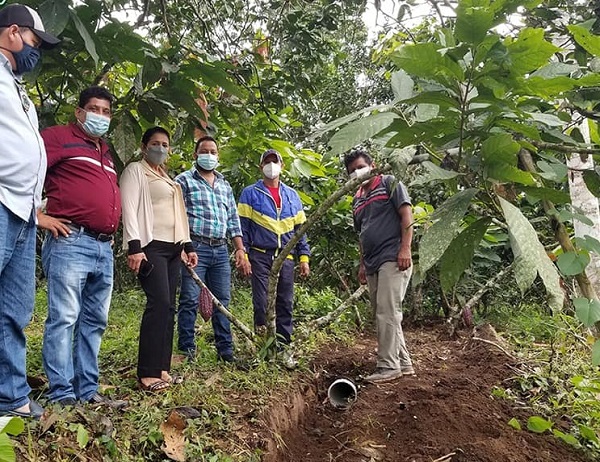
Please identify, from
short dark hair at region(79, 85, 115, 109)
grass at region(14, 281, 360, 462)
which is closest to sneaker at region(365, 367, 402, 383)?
grass at region(14, 281, 360, 462)

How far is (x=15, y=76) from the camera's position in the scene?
2.46 meters

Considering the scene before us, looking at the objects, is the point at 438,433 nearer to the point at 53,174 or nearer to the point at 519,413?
the point at 519,413

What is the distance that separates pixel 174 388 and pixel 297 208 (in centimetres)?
216

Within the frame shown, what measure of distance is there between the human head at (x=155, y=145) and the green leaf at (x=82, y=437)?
1.91 m

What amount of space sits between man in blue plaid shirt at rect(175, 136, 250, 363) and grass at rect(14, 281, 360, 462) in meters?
0.20

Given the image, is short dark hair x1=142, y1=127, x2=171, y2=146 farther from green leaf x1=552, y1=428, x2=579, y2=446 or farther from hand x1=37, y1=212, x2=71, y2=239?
green leaf x1=552, y1=428, x2=579, y2=446

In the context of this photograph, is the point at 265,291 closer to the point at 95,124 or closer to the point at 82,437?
the point at 95,124

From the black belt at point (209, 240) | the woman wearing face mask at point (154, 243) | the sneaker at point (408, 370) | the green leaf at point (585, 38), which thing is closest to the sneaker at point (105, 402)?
the woman wearing face mask at point (154, 243)

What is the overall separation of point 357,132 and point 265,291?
3.44m

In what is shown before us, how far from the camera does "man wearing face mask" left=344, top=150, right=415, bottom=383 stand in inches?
170

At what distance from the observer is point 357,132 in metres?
1.24

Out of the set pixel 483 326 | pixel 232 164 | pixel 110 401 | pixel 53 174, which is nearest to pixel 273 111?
pixel 232 164

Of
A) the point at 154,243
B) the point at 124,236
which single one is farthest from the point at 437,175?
the point at 154,243

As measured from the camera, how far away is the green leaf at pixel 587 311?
1337mm
